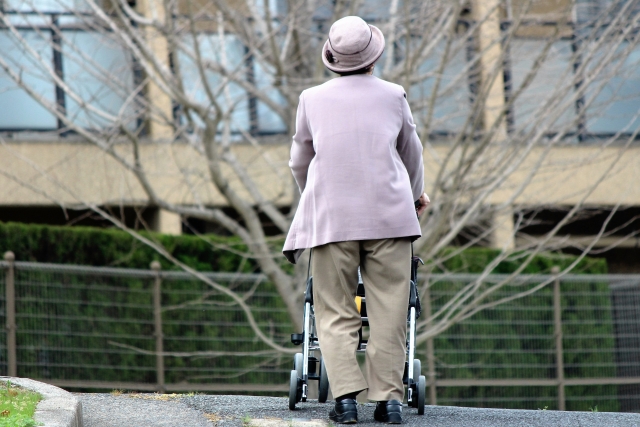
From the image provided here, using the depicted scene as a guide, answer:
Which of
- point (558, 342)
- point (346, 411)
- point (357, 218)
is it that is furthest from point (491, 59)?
point (346, 411)

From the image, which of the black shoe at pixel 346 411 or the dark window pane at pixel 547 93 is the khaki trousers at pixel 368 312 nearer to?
the black shoe at pixel 346 411

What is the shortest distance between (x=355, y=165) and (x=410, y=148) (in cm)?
37

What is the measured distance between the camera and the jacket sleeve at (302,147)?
4.49 meters

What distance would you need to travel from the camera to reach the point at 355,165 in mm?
4312

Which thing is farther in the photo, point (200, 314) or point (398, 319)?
point (200, 314)

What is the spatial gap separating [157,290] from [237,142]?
3076 mm

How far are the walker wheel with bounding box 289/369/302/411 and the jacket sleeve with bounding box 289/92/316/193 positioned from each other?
979 mm

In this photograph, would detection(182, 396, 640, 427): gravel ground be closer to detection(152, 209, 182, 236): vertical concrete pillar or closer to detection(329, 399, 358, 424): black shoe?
detection(329, 399, 358, 424): black shoe

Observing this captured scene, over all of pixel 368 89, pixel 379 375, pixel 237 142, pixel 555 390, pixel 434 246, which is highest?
pixel 237 142

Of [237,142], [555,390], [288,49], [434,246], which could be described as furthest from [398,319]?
[237,142]

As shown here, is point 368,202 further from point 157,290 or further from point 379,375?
point 157,290

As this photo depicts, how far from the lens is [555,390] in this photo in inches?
438

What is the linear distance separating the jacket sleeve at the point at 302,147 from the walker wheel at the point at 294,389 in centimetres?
98

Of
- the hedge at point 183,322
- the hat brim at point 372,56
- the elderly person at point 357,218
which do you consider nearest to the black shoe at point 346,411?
the elderly person at point 357,218
